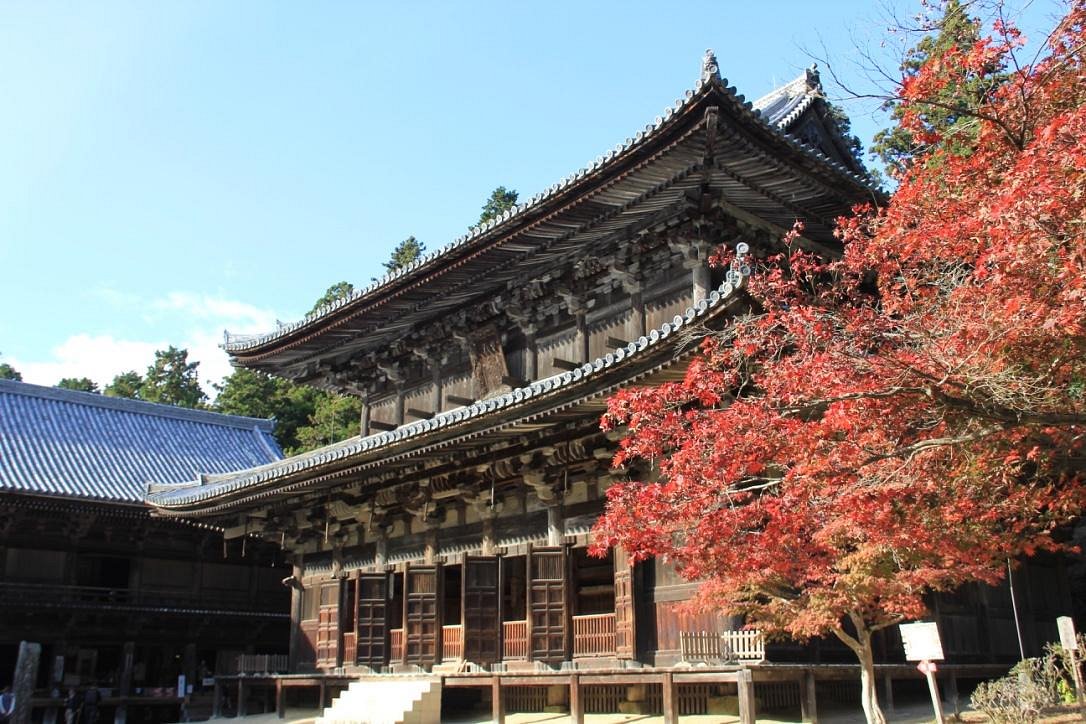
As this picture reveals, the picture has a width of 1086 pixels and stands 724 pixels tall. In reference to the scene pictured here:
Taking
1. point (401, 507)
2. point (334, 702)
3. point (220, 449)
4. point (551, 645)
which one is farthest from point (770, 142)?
point (220, 449)

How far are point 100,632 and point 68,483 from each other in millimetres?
4154

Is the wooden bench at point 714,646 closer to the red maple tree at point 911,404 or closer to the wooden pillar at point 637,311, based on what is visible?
the red maple tree at point 911,404

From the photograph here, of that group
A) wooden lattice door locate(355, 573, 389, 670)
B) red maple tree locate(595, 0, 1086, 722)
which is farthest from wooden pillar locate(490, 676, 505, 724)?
red maple tree locate(595, 0, 1086, 722)

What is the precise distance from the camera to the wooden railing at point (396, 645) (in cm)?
1803

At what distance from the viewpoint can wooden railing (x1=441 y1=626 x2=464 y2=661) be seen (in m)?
16.8

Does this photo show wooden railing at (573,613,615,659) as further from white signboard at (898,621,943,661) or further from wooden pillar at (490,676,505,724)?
white signboard at (898,621,943,661)

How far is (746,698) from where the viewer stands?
461 inches

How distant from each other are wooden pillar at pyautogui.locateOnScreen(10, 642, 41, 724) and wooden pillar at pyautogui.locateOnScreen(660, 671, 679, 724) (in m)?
16.2

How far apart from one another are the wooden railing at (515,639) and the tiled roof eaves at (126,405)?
72.1ft

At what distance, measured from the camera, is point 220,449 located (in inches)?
1389

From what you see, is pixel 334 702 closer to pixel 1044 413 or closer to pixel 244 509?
pixel 244 509

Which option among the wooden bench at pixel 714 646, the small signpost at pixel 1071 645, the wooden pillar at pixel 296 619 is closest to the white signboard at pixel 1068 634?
the small signpost at pixel 1071 645

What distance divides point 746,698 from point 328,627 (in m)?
11.3

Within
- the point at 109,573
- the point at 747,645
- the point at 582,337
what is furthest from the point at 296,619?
the point at 747,645
